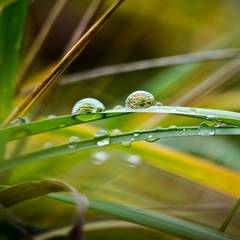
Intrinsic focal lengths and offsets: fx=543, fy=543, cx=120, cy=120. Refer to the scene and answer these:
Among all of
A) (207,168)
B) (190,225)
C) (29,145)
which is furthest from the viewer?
(29,145)

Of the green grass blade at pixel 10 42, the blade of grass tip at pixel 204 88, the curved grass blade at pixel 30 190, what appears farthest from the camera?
the blade of grass tip at pixel 204 88

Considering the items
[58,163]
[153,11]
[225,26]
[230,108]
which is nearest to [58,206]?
[58,163]

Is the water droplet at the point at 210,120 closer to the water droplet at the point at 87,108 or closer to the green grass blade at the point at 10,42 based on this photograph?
the water droplet at the point at 87,108

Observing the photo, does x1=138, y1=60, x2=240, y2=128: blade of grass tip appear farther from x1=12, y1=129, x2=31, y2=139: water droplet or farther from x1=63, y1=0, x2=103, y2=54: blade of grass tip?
x1=12, y1=129, x2=31, y2=139: water droplet

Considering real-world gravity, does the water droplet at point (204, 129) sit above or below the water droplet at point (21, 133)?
below

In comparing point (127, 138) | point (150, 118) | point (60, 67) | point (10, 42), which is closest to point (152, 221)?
point (127, 138)

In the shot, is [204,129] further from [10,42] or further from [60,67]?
[10,42]

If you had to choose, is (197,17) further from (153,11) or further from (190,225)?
(190,225)

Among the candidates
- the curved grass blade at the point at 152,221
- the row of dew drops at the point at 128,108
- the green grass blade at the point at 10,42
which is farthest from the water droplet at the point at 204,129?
the green grass blade at the point at 10,42
